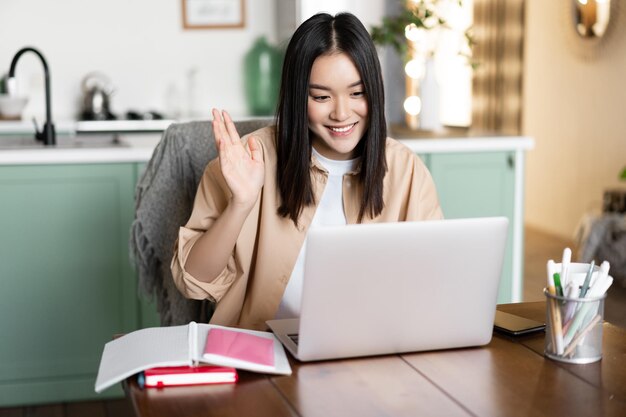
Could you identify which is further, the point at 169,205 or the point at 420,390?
the point at 169,205

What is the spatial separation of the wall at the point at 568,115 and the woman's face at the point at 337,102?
4.39 m

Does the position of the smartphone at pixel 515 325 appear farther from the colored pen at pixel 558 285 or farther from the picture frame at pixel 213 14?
the picture frame at pixel 213 14

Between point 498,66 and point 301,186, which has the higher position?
point 498,66

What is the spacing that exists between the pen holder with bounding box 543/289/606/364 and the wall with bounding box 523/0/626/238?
4622 millimetres

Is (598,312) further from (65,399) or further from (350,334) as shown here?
(65,399)

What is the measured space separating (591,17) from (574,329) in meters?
4.95

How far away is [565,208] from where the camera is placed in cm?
636

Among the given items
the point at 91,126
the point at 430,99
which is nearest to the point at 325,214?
the point at 430,99

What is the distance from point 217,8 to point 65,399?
3.09 meters

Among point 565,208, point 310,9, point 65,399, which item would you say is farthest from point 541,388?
point 565,208

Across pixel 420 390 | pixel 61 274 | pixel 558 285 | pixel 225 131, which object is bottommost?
pixel 61 274

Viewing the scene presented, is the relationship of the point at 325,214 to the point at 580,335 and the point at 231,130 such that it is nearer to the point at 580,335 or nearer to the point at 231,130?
the point at 231,130

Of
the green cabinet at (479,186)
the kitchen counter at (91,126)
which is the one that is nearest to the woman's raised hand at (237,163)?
the green cabinet at (479,186)

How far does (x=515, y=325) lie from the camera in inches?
58.9
